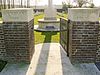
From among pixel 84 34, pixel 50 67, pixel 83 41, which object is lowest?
pixel 50 67

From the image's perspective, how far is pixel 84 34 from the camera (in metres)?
5.60

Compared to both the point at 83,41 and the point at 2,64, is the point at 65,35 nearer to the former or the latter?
the point at 83,41

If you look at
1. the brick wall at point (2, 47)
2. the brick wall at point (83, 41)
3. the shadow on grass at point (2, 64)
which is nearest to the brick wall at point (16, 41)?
the brick wall at point (2, 47)

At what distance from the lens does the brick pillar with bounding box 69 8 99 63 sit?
5.45m

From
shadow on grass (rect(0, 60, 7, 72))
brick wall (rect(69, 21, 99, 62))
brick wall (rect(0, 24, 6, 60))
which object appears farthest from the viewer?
brick wall (rect(0, 24, 6, 60))

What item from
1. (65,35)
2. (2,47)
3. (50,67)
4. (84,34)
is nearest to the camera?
(50,67)

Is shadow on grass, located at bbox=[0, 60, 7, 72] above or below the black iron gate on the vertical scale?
below

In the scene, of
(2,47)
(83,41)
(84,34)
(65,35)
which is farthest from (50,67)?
(65,35)

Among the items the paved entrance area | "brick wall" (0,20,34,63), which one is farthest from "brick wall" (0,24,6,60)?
the paved entrance area

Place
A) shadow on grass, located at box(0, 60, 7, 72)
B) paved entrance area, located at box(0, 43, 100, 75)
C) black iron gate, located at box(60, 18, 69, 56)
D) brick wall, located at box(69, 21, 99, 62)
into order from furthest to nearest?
black iron gate, located at box(60, 18, 69, 56), brick wall, located at box(69, 21, 99, 62), shadow on grass, located at box(0, 60, 7, 72), paved entrance area, located at box(0, 43, 100, 75)

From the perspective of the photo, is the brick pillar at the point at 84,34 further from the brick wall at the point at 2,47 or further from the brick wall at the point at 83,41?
the brick wall at the point at 2,47

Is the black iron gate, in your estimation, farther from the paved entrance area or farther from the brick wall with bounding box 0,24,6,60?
the brick wall with bounding box 0,24,6,60

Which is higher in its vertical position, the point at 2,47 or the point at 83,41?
the point at 83,41

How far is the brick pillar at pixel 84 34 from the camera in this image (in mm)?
5454
